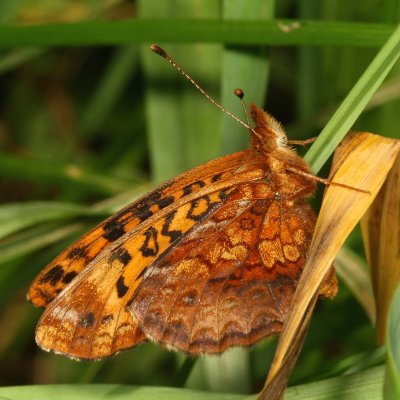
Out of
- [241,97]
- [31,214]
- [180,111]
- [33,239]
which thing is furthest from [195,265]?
[180,111]

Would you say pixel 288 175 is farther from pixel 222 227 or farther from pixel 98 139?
pixel 98 139

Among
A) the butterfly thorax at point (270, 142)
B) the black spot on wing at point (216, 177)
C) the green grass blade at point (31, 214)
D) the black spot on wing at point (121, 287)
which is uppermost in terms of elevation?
the butterfly thorax at point (270, 142)

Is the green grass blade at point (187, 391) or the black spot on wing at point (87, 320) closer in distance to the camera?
the green grass blade at point (187, 391)

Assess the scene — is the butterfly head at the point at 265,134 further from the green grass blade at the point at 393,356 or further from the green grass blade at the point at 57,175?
the green grass blade at the point at 57,175

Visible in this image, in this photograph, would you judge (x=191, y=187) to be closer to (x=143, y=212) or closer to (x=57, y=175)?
(x=143, y=212)

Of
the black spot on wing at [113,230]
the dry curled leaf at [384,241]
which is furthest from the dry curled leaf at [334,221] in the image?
the black spot on wing at [113,230]

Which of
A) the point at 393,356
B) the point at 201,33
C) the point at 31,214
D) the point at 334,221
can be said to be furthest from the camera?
the point at 31,214

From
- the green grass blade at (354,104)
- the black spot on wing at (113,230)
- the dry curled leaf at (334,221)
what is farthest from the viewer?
the black spot on wing at (113,230)

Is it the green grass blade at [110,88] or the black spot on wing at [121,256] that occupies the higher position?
the black spot on wing at [121,256]
